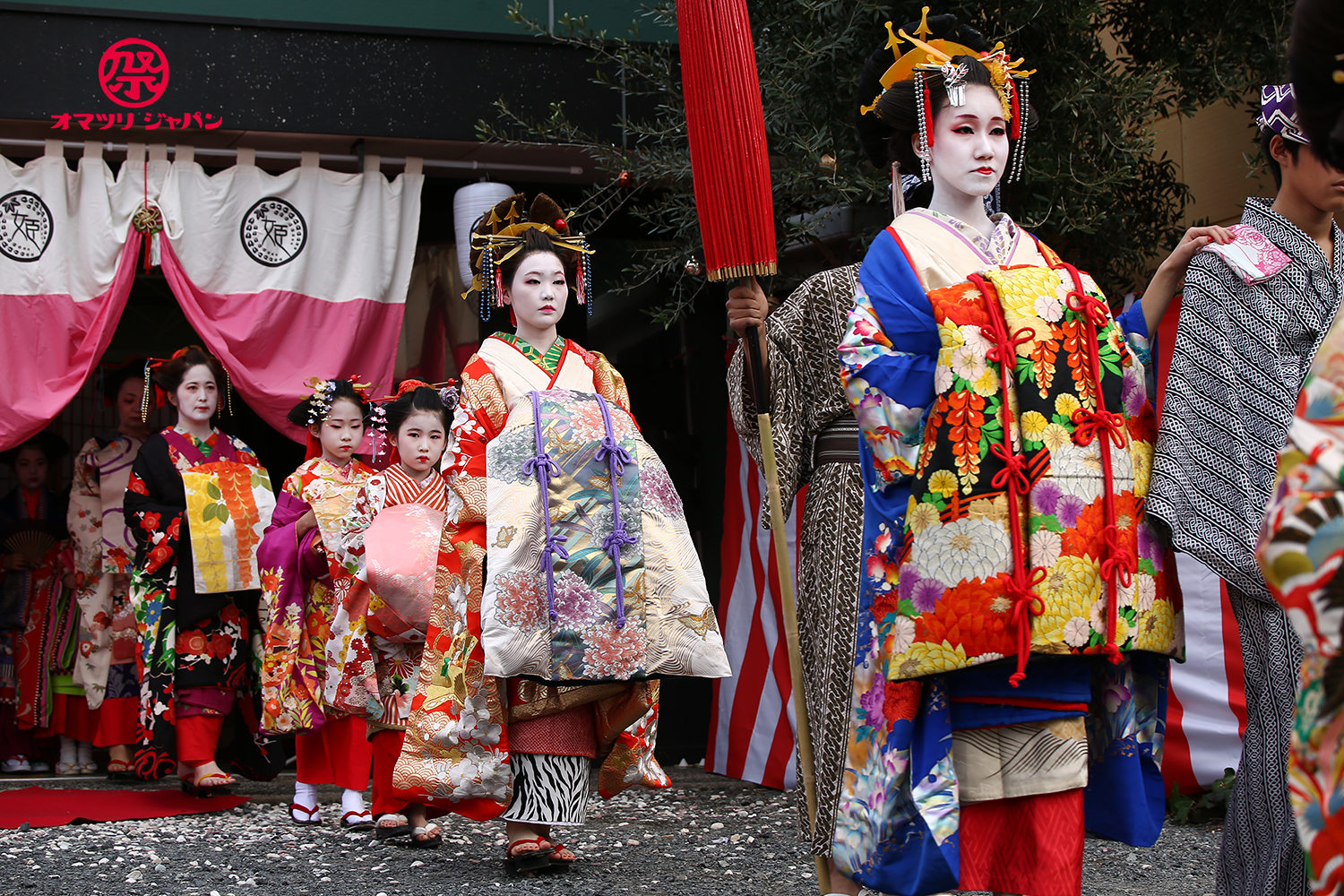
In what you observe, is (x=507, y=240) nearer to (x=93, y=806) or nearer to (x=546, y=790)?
(x=546, y=790)

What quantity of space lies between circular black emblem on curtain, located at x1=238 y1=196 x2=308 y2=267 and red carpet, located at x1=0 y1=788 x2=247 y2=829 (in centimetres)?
252

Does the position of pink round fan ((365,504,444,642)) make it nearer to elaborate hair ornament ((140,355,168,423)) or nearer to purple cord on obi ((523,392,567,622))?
purple cord on obi ((523,392,567,622))

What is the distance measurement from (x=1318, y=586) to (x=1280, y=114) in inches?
88.6

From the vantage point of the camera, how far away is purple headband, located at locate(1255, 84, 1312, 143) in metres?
3.04

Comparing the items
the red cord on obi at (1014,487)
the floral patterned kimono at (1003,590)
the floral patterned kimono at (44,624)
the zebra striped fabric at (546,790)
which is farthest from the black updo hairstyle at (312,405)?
the red cord on obi at (1014,487)

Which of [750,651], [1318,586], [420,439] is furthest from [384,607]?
[1318,586]

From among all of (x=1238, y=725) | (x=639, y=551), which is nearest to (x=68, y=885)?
(x=639, y=551)

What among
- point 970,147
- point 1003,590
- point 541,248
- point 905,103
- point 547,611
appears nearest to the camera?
point 1003,590

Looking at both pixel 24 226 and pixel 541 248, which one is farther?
pixel 24 226

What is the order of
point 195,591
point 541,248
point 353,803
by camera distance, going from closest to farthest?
point 541,248, point 353,803, point 195,591

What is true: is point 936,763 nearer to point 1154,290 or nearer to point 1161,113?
point 1154,290

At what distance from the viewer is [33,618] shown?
7.78 m

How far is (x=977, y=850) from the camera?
2.60 m

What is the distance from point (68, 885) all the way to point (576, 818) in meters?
1.62
